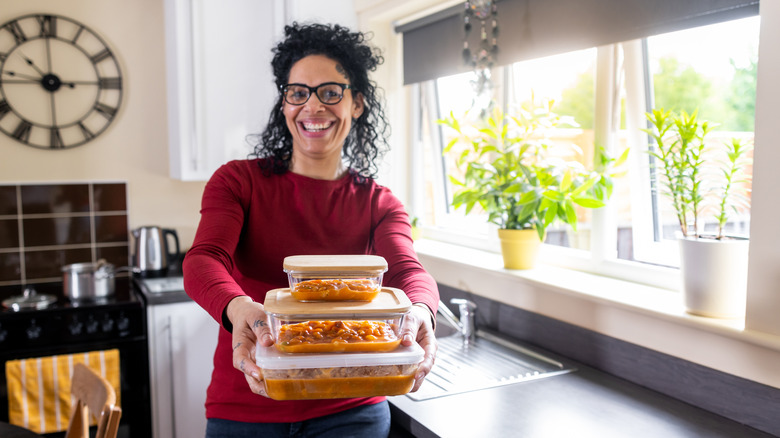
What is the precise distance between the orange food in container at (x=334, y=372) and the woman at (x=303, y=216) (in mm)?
285

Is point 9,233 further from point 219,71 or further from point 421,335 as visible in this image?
point 421,335

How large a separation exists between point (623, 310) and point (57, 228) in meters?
2.65

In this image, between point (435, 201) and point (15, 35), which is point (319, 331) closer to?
point (435, 201)

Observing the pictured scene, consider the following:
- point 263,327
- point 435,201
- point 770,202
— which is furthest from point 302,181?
point 435,201

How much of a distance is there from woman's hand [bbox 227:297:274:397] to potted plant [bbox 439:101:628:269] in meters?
1.14

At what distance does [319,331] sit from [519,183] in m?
1.22

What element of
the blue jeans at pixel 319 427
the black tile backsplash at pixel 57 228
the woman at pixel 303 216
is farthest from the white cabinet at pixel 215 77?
the blue jeans at pixel 319 427

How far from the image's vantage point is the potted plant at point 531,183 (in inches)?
76.5

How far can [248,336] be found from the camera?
1016mm

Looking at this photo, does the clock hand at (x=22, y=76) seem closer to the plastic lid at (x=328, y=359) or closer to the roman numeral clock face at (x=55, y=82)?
the roman numeral clock face at (x=55, y=82)

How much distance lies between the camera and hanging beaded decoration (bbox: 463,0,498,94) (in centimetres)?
202

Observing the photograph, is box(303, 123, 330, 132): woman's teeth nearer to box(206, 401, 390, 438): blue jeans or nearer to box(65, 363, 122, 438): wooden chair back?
box(206, 401, 390, 438): blue jeans

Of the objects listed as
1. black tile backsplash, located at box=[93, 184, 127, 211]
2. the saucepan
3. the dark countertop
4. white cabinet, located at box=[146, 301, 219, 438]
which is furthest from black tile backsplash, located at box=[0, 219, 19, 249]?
the dark countertop

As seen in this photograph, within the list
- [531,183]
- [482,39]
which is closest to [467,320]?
[531,183]
